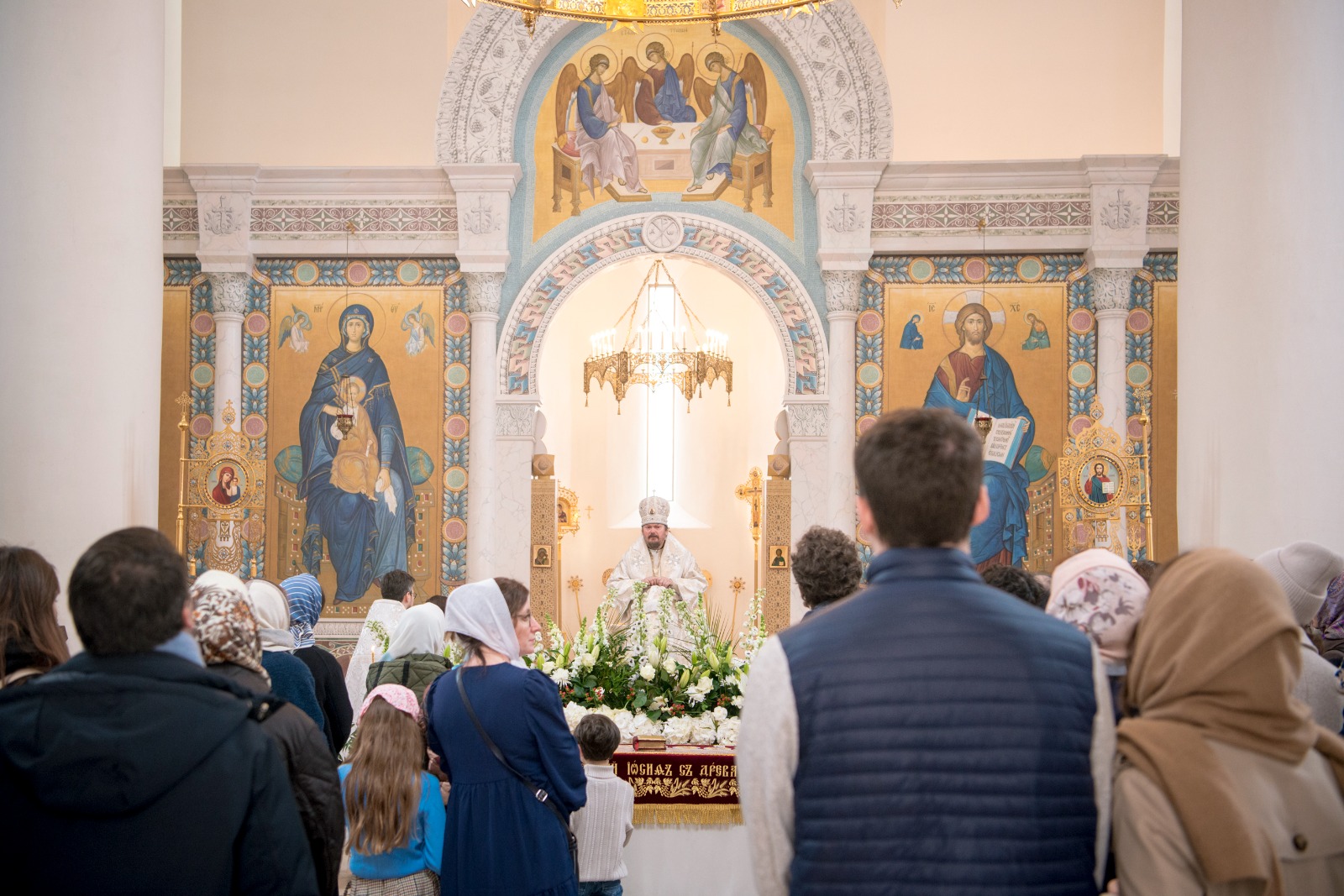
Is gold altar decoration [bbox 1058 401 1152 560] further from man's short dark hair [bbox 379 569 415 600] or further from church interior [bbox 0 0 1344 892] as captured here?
man's short dark hair [bbox 379 569 415 600]

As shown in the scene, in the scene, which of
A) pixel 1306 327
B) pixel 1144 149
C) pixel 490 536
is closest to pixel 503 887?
pixel 1306 327

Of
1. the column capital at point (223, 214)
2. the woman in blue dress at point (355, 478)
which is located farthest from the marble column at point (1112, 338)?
the column capital at point (223, 214)

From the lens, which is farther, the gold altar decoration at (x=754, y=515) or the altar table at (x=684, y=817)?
the gold altar decoration at (x=754, y=515)

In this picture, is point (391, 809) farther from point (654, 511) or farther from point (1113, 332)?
point (1113, 332)

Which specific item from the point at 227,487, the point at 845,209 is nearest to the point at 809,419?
the point at 845,209

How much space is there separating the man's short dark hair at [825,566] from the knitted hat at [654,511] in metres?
6.81

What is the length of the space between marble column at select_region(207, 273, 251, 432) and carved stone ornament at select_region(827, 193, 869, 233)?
590 centimetres

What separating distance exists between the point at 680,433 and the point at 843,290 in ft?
17.5

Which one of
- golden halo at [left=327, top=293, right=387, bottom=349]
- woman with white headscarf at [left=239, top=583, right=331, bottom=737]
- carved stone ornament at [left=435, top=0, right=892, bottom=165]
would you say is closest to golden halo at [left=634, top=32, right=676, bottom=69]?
carved stone ornament at [left=435, top=0, right=892, bottom=165]

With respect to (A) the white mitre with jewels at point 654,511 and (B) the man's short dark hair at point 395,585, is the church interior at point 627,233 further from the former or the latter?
(B) the man's short dark hair at point 395,585

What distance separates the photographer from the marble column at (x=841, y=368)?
12.4 meters

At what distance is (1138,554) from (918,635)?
32.8 feet

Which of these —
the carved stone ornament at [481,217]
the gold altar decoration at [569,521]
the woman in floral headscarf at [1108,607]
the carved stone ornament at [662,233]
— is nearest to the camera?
the woman in floral headscarf at [1108,607]

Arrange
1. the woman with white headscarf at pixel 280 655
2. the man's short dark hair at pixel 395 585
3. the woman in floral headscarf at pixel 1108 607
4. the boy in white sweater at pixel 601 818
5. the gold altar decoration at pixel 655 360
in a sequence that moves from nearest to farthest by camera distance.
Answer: the woman in floral headscarf at pixel 1108 607 < the woman with white headscarf at pixel 280 655 < the boy in white sweater at pixel 601 818 < the man's short dark hair at pixel 395 585 < the gold altar decoration at pixel 655 360
